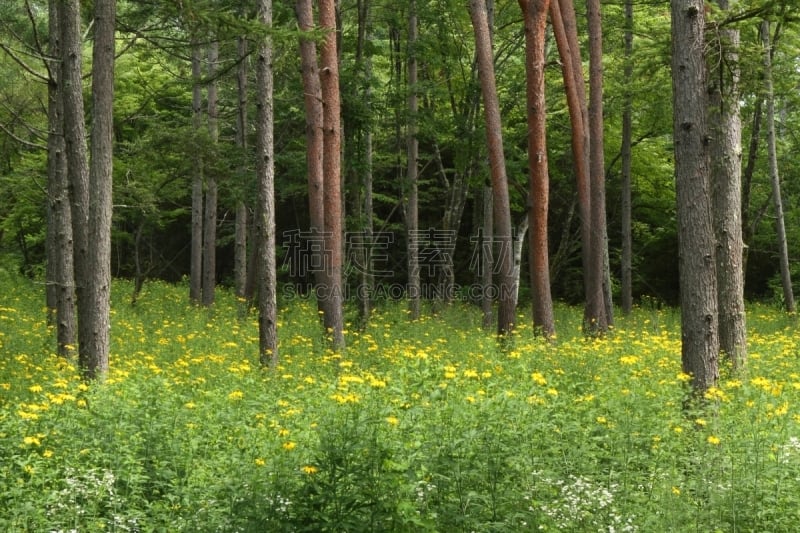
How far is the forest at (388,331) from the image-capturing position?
5.88 metres

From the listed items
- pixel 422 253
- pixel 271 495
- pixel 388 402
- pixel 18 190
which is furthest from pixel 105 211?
pixel 422 253

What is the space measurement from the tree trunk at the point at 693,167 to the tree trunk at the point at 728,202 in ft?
3.61

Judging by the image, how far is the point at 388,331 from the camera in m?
16.0

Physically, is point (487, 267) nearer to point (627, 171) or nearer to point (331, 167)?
point (627, 171)

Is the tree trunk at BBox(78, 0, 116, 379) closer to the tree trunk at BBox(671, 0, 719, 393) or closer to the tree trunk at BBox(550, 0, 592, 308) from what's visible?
the tree trunk at BBox(671, 0, 719, 393)

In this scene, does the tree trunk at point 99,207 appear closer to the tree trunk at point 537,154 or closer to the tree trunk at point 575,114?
the tree trunk at point 537,154

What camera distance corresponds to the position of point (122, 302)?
814 inches

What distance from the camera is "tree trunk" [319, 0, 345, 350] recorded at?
13.3 m

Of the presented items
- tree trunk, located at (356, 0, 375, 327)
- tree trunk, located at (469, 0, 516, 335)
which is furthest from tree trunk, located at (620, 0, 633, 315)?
tree trunk, located at (356, 0, 375, 327)

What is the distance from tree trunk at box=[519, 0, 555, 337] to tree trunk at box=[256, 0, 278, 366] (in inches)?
200

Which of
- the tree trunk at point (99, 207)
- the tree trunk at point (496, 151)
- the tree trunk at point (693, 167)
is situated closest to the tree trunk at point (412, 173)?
the tree trunk at point (496, 151)

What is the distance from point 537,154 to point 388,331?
4168mm

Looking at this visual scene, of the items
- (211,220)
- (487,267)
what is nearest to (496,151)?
(487,267)

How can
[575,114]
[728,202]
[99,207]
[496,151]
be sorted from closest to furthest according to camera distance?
[99,207] < [728,202] < [496,151] < [575,114]
